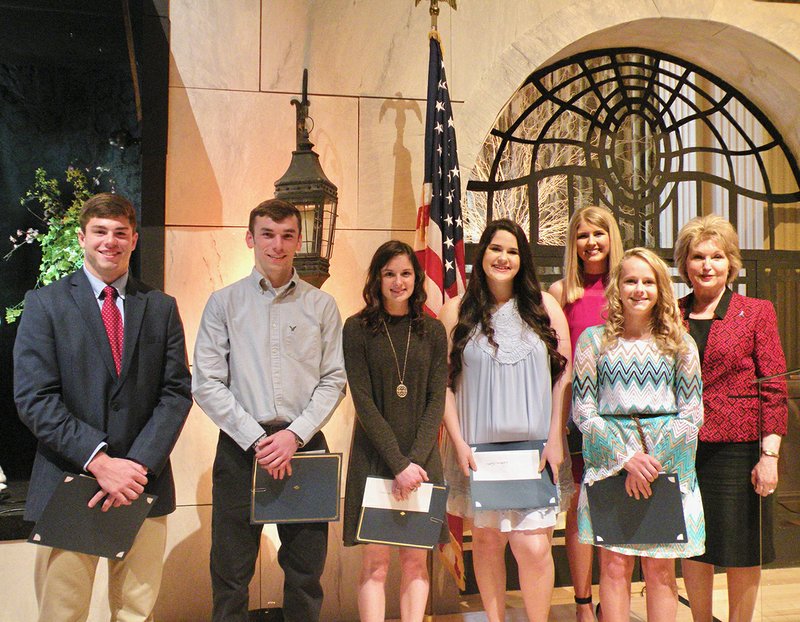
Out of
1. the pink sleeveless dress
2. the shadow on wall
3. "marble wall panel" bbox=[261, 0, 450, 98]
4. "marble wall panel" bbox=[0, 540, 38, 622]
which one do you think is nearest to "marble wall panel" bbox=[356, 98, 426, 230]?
the shadow on wall

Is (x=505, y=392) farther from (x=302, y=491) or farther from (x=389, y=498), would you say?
(x=302, y=491)

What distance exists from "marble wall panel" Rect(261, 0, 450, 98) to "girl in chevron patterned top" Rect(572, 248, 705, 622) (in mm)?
1869

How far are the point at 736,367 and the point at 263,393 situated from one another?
194 cm

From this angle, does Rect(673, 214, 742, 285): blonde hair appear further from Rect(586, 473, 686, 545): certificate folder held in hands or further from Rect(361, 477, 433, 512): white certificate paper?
Rect(361, 477, 433, 512): white certificate paper

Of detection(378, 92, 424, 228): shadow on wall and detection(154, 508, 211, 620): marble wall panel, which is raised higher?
detection(378, 92, 424, 228): shadow on wall

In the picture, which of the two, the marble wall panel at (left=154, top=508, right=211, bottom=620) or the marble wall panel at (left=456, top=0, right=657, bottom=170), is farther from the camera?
the marble wall panel at (left=456, top=0, right=657, bottom=170)

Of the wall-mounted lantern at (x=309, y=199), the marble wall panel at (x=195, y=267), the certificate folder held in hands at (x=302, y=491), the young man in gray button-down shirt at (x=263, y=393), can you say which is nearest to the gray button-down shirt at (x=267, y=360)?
the young man in gray button-down shirt at (x=263, y=393)

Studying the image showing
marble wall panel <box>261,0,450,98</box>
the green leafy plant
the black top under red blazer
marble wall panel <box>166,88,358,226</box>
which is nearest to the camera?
the black top under red blazer

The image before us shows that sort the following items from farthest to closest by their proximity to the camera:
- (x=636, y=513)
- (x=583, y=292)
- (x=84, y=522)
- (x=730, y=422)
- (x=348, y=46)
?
(x=348, y=46) < (x=583, y=292) < (x=730, y=422) < (x=636, y=513) < (x=84, y=522)

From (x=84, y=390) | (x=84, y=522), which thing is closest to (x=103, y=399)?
(x=84, y=390)

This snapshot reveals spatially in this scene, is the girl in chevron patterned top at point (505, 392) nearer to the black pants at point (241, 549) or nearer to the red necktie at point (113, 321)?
the black pants at point (241, 549)

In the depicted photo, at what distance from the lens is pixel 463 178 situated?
4051 mm

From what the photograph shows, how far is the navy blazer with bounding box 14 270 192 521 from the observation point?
2461mm

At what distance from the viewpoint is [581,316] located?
329 centimetres
